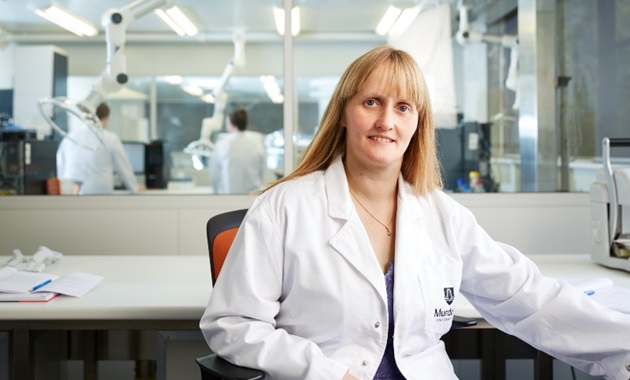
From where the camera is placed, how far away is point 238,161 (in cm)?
502

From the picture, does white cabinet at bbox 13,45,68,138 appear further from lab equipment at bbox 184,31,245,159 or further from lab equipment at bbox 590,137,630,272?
lab equipment at bbox 590,137,630,272

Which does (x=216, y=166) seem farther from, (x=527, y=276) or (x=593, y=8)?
(x=527, y=276)

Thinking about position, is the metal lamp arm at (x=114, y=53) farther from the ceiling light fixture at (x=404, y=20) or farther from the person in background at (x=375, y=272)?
the ceiling light fixture at (x=404, y=20)

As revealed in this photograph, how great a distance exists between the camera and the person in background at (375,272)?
4.43 ft

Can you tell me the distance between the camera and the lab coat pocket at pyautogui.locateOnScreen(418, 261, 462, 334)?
1448 mm

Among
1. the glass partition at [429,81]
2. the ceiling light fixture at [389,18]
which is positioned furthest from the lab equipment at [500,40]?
the ceiling light fixture at [389,18]

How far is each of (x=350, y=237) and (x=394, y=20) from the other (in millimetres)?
3624

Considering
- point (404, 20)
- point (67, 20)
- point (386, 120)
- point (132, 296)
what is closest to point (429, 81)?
point (404, 20)

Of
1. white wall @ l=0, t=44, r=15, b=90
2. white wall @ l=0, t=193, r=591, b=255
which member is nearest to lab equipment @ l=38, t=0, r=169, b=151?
white wall @ l=0, t=193, r=591, b=255

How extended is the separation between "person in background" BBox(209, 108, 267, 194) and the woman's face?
10.8ft

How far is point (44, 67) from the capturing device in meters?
5.13

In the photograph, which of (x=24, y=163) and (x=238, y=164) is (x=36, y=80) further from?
(x=238, y=164)

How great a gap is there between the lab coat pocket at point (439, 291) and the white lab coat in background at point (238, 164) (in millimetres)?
3351

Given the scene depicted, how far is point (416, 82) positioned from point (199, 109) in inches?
164
